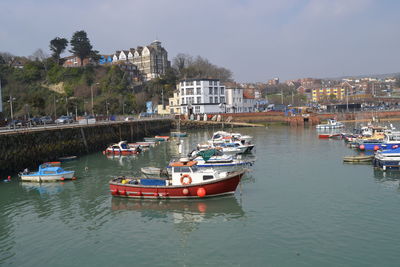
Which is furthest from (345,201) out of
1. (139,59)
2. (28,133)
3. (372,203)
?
(139,59)

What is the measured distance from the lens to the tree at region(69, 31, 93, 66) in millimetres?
126688

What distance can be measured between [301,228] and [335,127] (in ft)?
237

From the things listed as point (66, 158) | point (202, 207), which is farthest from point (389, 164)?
point (66, 158)

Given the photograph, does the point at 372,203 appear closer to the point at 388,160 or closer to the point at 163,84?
the point at 388,160

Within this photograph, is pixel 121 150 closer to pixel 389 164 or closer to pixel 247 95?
pixel 389 164

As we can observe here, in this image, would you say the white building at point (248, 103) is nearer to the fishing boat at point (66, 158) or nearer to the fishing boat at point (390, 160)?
the fishing boat at point (66, 158)

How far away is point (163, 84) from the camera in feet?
431

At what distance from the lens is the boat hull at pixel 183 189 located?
1046 inches

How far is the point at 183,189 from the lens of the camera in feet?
87.4

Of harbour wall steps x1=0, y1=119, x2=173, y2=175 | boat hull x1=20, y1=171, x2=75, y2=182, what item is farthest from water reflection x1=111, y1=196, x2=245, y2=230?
harbour wall steps x1=0, y1=119, x2=173, y2=175

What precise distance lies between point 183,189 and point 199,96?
8767 cm

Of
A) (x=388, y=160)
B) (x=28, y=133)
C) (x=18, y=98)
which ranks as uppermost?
(x=18, y=98)

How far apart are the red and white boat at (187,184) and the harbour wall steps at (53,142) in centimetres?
2001

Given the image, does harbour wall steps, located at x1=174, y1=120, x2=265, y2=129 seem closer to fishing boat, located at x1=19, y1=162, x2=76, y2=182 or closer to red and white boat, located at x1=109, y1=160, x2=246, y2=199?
fishing boat, located at x1=19, y1=162, x2=76, y2=182
